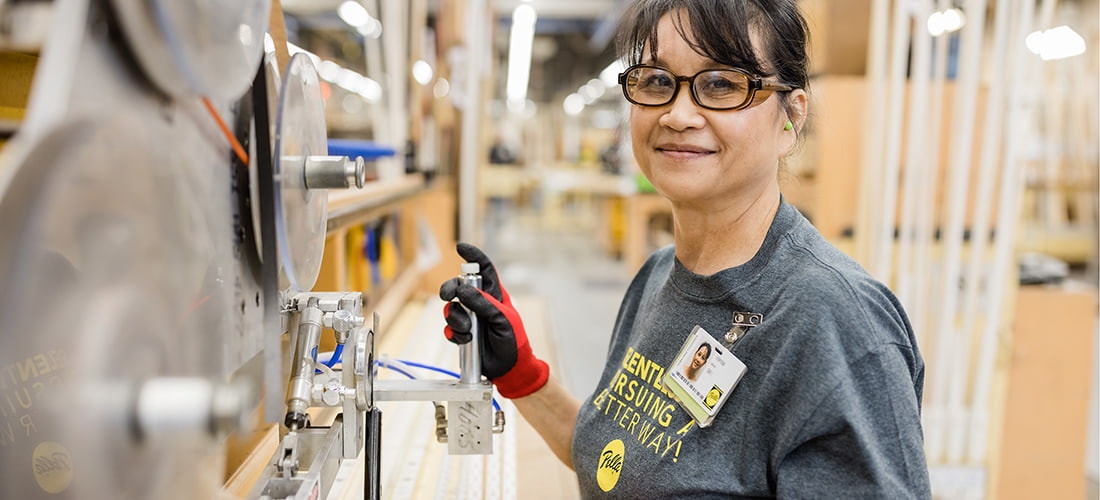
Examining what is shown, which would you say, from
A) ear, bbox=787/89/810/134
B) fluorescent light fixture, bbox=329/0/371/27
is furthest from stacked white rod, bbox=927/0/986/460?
fluorescent light fixture, bbox=329/0/371/27

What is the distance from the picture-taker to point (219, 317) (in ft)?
2.39

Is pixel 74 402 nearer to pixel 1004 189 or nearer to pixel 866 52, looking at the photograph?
pixel 1004 189

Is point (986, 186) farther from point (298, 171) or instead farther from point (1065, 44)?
point (1065, 44)

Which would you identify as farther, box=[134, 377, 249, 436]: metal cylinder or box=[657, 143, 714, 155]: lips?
box=[657, 143, 714, 155]: lips

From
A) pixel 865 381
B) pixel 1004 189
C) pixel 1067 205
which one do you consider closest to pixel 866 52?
pixel 1004 189

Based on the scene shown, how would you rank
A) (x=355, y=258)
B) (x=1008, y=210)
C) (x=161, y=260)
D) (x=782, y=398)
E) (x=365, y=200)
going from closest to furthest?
(x=161, y=260) → (x=782, y=398) → (x=365, y=200) → (x=355, y=258) → (x=1008, y=210)

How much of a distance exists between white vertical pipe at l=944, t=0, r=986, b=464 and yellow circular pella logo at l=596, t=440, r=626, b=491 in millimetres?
1790

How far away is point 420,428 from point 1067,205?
8823mm

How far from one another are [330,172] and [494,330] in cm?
36

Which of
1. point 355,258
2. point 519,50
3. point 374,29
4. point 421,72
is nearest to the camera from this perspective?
point 355,258

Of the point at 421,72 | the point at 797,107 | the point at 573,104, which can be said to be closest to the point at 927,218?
the point at 797,107

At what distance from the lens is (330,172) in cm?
85

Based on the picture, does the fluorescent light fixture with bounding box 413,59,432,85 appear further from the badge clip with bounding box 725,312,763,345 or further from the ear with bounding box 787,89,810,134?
the badge clip with bounding box 725,312,763,345

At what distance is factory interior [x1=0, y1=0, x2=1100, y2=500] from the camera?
19.3 inches
